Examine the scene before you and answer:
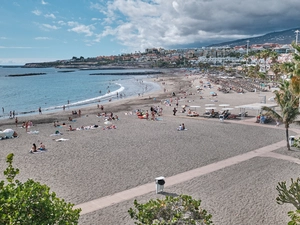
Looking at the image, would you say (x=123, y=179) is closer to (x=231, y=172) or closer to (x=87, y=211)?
(x=87, y=211)

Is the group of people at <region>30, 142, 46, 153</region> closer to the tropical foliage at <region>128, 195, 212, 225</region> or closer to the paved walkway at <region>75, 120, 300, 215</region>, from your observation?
the paved walkway at <region>75, 120, 300, 215</region>

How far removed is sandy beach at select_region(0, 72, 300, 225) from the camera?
9953 mm

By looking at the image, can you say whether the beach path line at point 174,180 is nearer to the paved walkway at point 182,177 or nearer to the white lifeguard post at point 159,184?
the paved walkway at point 182,177

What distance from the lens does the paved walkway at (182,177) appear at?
1007cm

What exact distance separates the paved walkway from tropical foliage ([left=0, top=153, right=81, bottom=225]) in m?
5.38

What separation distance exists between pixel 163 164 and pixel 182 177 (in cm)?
189

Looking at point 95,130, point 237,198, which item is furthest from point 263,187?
point 95,130

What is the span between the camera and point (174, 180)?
1218 cm

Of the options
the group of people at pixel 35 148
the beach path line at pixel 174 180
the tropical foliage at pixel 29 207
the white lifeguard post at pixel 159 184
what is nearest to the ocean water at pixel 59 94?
the group of people at pixel 35 148

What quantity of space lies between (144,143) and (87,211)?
8973mm

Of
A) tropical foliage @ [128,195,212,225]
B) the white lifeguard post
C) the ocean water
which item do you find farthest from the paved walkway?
the ocean water

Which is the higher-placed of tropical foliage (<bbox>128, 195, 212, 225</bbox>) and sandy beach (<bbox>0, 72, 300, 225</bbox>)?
tropical foliage (<bbox>128, 195, 212, 225</bbox>)

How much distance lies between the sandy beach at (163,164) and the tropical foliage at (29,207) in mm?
4791

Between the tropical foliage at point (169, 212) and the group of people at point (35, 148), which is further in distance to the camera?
the group of people at point (35, 148)
